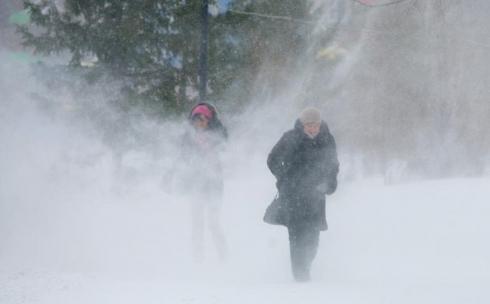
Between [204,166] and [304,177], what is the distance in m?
1.51

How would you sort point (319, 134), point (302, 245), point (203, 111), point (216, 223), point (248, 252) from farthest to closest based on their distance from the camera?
1. point (248, 252)
2. point (216, 223)
3. point (203, 111)
4. point (302, 245)
5. point (319, 134)

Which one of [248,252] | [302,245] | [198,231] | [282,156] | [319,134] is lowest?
[302,245]

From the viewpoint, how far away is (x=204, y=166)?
686cm

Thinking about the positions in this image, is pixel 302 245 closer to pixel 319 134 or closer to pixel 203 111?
pixel 319 134

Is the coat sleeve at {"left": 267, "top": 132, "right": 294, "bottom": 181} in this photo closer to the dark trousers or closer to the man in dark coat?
the man in dark coat

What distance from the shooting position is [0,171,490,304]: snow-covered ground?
514 cm

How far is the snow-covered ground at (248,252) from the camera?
5.14 m

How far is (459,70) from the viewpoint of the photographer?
53.0 feet

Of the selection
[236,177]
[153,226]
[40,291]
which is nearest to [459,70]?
[236,177]

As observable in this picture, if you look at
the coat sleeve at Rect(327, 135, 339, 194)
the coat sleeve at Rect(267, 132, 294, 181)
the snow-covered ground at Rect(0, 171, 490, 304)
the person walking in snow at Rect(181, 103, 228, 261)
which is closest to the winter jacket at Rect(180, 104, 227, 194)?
the person walking in snow at Rect(181, 103, 228, 261)

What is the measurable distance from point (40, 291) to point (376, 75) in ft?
42.1

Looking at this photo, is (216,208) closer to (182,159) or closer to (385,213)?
(182,159)

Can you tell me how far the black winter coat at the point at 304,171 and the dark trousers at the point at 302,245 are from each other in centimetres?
6

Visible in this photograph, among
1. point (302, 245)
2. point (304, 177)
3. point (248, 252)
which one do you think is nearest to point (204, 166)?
point (248, 252)
